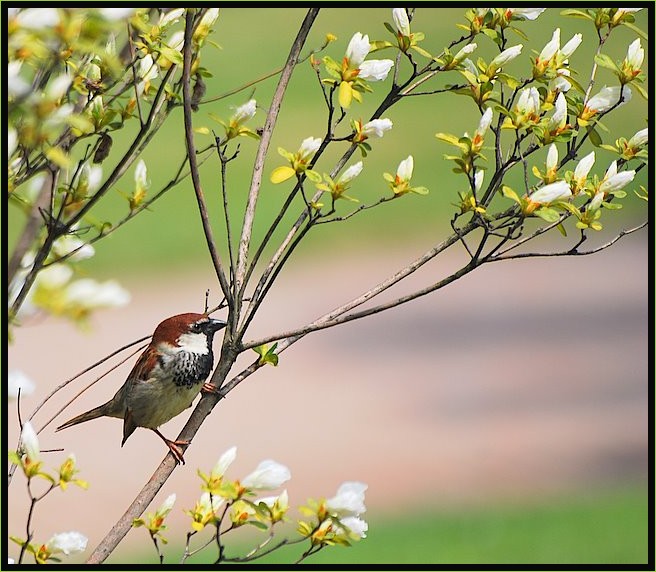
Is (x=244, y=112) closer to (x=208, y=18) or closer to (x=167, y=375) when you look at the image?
(x=208, y=18)

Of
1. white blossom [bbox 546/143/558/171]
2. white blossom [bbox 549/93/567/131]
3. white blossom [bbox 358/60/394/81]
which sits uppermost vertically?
white blossom [bbox 358/60/394/81]

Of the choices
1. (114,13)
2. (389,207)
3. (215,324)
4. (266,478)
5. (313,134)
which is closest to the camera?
(114,13)

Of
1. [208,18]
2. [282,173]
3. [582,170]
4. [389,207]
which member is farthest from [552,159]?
[389,207]

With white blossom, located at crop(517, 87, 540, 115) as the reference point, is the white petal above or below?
below

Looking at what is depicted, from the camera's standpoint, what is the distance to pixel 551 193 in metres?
1.45

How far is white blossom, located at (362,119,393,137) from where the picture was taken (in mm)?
1495

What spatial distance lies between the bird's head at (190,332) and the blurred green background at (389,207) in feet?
7.66

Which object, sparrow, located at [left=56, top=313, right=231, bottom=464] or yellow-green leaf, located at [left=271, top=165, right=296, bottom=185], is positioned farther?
sparrow, located at [left=56, top=313, right=231, bottom=464]

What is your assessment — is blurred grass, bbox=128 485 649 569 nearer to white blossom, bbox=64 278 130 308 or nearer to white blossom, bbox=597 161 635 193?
white blossom, bbox=597 161 635 193

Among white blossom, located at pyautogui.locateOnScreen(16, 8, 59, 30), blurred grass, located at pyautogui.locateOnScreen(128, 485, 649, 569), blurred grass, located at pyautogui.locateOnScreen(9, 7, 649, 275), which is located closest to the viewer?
white blossom, located at pyautogui.locateOnScreen(16, 8, 59, 30)

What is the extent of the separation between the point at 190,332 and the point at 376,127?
59 centimetres

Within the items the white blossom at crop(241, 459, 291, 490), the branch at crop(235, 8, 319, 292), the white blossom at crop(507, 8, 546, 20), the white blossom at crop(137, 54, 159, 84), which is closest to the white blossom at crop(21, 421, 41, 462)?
the white blossom at crop(241, 459, 291, 490)

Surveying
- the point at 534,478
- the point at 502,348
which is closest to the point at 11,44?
the point at 534,478

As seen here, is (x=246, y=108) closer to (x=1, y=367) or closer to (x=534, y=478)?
(x=1, y=367)
